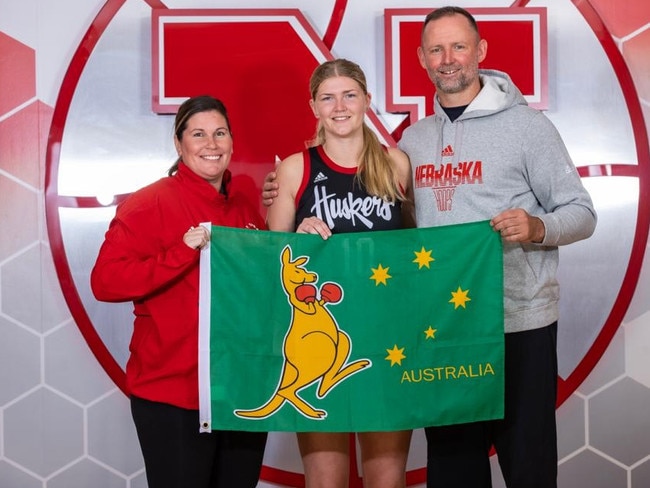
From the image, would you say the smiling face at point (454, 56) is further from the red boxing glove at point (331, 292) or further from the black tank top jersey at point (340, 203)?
the red boxing glove at point (331, 292)

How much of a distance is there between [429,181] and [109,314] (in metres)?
1.35

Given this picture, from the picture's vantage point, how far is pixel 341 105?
2117mm

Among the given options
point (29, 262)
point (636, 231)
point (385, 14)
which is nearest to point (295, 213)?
point (385, 14)

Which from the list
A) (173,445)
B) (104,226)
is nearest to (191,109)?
(173,445)

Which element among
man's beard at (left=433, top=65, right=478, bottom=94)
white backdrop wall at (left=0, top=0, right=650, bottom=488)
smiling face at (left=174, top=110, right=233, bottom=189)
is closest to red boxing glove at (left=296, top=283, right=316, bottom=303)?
smiling face at (left=174, top=110, right=233, bottom=189)

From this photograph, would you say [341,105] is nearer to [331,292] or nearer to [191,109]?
[191,109]

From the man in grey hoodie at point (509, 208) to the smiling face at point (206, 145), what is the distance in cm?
53

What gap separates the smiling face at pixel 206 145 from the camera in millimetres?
1982

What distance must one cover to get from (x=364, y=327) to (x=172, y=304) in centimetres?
48

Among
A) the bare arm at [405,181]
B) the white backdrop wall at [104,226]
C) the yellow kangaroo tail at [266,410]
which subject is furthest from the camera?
the white backdrop wall at [104,226]

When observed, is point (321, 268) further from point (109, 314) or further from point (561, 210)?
point (109, 314)

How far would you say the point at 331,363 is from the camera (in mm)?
1994

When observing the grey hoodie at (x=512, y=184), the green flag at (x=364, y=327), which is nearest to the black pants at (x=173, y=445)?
the green flag at (x=364, y=327)

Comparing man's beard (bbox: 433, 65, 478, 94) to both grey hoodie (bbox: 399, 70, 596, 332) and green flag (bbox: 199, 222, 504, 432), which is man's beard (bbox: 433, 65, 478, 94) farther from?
green flag (bbox: 199, 222, 504, 432)
